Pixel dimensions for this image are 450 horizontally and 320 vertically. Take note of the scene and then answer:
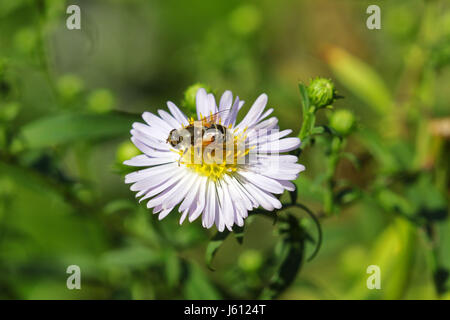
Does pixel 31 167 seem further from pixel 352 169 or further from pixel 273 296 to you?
pixel 352 169

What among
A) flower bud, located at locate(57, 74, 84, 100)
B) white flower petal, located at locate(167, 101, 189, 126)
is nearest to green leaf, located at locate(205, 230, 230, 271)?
white flower petal, located at locate(167, 101, 189, 126)

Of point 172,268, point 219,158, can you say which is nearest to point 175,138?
point 219,158

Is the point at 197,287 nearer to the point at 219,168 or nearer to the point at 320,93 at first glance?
the point at 219,168

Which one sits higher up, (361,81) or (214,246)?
(361,81)

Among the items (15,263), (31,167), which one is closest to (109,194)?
(15,263)

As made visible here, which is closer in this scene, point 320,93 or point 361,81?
point 320,93
